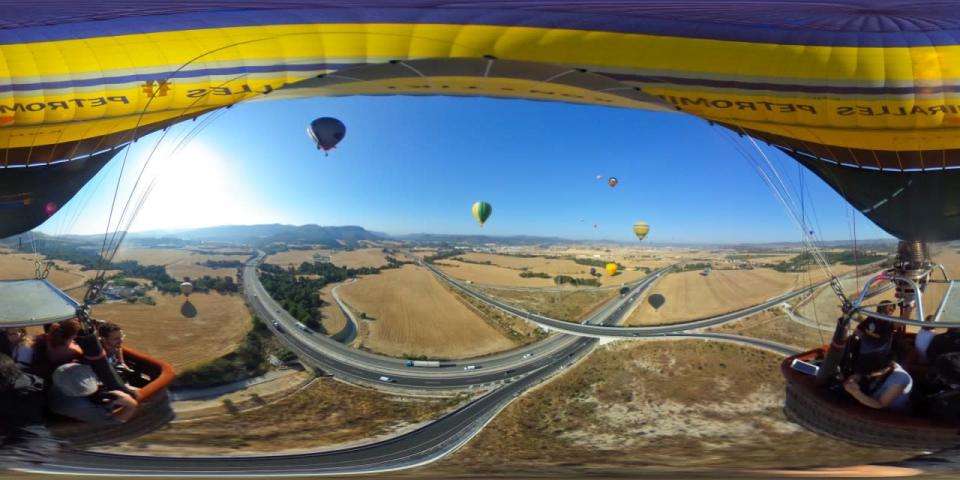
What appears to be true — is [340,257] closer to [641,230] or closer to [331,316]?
[331,316]

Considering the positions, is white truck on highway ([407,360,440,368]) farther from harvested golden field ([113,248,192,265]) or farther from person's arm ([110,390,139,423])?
harvested golden field ([113,248,192,265])

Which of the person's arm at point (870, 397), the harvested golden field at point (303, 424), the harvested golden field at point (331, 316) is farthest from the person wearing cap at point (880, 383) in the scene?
the harvested golden field at point (331, 316)

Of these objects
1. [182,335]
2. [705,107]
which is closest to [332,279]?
[182,335]

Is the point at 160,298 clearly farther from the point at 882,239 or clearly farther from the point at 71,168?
the point at 882,239

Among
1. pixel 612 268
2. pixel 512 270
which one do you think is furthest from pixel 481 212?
pixel 612 268

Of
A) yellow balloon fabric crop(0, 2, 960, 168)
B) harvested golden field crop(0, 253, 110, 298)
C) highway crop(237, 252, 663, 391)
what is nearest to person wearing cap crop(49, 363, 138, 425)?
harvested golden field crop(0, 253, 110, 298)
